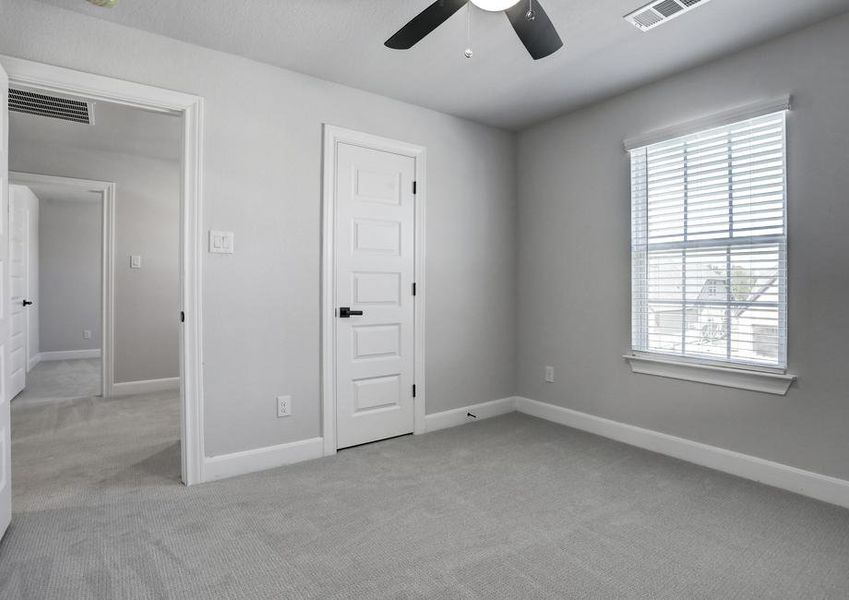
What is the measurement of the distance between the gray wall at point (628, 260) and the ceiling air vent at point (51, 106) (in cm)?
344

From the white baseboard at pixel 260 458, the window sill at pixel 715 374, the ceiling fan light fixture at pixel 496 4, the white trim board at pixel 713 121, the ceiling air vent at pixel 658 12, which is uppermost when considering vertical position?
the ceiling air vent at pixel 658 12

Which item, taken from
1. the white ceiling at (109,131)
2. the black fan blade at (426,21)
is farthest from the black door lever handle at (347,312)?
the white ceiling at (109,131)

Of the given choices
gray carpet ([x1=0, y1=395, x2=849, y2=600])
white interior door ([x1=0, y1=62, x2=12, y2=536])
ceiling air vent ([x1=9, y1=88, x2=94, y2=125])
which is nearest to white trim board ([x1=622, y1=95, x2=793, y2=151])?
gray carpet ([x1=0, y1=395, x2=849, y2=600])

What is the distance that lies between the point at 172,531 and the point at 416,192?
2559mm

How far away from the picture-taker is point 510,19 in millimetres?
1895

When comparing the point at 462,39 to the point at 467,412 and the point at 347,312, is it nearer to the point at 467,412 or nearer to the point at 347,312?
the point at 347,312

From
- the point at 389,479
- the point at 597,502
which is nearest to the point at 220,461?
the point at 389,479

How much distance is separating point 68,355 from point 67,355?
0.5 inches

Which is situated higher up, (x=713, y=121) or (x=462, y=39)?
(x=462, y=39)

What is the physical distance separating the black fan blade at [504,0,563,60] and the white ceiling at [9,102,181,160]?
9.28 ft

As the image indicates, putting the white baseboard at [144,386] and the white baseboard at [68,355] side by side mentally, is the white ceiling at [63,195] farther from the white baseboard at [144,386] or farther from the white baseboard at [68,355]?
the white baseboard at [144,386]

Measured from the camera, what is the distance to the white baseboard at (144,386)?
4.67 meters

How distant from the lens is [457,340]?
381 cm

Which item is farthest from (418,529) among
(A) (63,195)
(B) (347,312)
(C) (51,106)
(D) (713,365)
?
(A) (63,195)
